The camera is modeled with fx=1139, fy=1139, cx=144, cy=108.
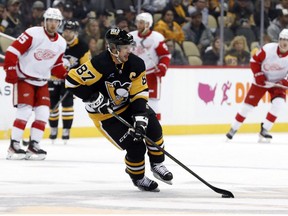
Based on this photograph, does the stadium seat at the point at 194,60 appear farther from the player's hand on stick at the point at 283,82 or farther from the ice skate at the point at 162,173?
the ice skate at the point at 162,173

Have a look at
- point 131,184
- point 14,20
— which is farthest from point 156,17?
point 131,184

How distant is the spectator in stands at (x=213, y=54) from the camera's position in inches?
666

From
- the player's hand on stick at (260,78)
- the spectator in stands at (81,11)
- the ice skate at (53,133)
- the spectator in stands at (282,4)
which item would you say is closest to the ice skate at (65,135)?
the ice skate at (53,133)

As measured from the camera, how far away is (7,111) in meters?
14.1

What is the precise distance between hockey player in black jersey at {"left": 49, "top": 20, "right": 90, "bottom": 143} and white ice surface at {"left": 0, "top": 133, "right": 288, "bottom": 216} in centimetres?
24

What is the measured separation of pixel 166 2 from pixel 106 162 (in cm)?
570

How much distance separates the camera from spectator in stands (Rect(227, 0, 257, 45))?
57.4ft

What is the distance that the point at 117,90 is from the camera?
8273 mm

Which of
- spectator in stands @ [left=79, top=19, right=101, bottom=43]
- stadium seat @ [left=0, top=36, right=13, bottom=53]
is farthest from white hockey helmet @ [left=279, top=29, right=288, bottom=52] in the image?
stadium seat @ [left=0, top=36, right=13, bottom=53]

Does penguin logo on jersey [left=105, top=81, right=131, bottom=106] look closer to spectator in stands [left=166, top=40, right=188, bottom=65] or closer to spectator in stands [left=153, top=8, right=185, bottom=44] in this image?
spectator in stands [left=153, top=8, right=185, bottom=44]

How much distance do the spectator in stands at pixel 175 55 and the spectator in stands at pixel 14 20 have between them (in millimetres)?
2811

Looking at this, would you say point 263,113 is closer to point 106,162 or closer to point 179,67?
point 179,67

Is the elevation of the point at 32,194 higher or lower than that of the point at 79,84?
lower

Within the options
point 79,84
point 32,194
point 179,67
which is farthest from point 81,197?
point 179,67
